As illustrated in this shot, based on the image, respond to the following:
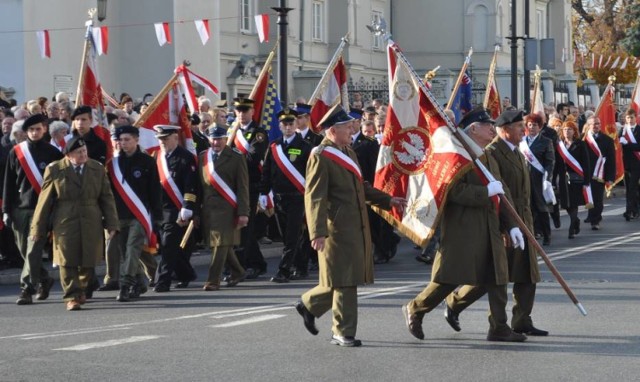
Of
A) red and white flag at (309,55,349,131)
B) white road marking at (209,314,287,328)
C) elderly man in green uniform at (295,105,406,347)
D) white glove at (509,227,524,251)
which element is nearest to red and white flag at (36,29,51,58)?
red and white flag at (309,55,349,131)

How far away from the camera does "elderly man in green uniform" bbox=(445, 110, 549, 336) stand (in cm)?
1123

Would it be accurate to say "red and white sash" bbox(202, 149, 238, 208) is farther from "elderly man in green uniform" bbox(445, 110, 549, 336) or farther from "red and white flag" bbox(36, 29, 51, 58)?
"red and white flag" bbox(36, 29, 51, 58)

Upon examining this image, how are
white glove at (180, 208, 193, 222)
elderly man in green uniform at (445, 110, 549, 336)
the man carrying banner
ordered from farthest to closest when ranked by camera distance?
the man carrying banner, white glove at (180, 208, 193, 222), elderly man in green uniform at (445, 110, 549, 336)

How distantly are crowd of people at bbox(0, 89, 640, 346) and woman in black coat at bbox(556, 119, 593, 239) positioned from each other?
0.79 meters

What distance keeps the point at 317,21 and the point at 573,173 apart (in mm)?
26192

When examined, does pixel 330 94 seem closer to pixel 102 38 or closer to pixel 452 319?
pixel 102 38

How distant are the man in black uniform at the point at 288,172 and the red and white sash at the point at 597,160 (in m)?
8.82

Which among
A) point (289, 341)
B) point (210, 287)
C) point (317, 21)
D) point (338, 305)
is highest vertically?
point (317, 21)

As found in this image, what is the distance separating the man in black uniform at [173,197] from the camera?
15.2 m

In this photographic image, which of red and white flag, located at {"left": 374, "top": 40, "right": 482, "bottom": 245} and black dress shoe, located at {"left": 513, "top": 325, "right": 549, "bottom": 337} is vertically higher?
red and white flag, located at {"left": 374, "top": 40, "right": 482, "bottom": 245}

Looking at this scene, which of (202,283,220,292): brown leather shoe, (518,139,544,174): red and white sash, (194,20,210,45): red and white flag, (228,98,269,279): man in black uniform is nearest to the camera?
(202,283,220,292): brown leather shoe

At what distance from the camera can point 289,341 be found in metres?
11.1

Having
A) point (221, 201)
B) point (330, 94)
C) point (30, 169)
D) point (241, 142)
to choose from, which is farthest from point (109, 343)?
point (330, 94)

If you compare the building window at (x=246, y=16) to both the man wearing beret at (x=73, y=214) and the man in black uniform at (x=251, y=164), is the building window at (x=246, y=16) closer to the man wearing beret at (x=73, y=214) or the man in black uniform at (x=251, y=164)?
the man in black uniform at (x=251, y=164)
